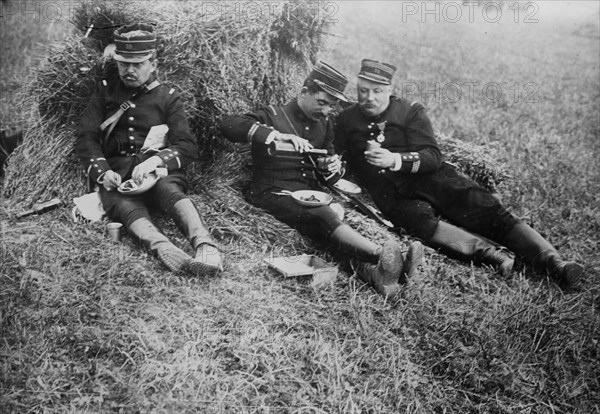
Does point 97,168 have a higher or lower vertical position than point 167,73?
lower

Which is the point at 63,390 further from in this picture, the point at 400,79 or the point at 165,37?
the point at 400,79

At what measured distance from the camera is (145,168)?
13.5 ft

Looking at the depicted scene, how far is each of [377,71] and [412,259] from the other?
1946mm

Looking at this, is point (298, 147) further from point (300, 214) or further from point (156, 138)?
point (156, 138)

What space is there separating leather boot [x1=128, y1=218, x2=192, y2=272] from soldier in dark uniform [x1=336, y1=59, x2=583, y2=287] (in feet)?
6.24

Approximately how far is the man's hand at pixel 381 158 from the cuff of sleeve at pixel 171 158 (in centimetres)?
160

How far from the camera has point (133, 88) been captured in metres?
4.44

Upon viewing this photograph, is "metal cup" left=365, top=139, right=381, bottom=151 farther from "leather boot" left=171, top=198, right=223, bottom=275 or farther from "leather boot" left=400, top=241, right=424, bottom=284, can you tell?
"leather boot" left=171, top=198, right=223, bottom=275

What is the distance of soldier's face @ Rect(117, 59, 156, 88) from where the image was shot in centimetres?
432

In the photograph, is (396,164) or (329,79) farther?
(396,164)

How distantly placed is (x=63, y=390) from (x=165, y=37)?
11.2ft

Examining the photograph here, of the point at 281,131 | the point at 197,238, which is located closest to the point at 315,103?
the point at 281,131

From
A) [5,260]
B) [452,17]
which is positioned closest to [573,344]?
[5,260]

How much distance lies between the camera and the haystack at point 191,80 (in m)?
4.71
